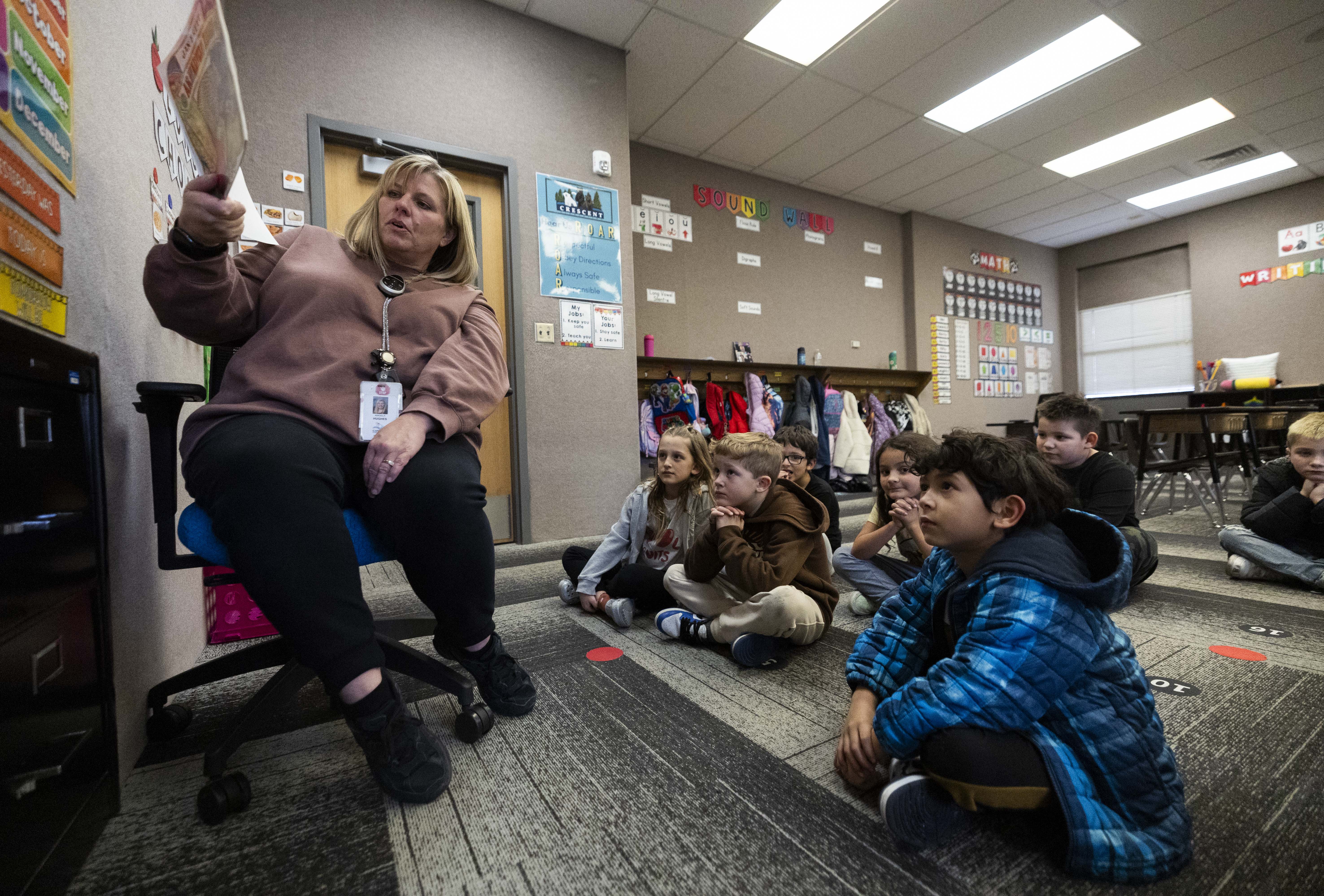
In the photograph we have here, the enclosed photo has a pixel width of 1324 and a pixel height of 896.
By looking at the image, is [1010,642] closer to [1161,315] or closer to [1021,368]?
[1021,368]

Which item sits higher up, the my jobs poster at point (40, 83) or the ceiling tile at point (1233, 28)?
the ceiling tile at point (1233, 28)

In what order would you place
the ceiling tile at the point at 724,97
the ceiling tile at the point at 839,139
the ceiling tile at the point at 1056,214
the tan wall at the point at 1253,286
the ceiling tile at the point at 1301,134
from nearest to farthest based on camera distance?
the ceiling tile at the point at 724,97
the ceiling tile at the point at 839,139
the ceiling tile at the point at 1301,134
the tan wall at the point at 1253,286
the ceiling tile at the point at 1056,214

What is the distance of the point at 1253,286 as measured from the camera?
565 cm

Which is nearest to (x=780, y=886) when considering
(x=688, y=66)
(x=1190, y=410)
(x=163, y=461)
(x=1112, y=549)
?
(x=1112, y=549)

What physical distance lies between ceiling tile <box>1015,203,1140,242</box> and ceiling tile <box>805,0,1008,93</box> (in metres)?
3.69

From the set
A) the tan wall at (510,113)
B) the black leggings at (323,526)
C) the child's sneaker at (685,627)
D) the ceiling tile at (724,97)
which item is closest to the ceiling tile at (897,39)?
the ceiling tile at (724,97)

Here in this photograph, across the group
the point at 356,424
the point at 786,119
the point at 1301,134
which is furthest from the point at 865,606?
the point at 1301,134

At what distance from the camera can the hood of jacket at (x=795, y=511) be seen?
4.74 feet

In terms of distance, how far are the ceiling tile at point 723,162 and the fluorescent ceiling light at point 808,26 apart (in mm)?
1211

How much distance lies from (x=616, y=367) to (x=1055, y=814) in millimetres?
2769

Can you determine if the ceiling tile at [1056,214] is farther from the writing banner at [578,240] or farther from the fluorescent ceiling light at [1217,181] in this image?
the writing banner at [578,240]

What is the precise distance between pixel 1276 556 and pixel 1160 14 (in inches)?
114

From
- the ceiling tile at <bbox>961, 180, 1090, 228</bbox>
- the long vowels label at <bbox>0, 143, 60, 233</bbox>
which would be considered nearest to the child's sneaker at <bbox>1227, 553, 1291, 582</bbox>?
the long vowels label at <bbox>0, 143, 60, 233</bbox>

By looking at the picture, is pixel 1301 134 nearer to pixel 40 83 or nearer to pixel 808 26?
pixel 808 26
